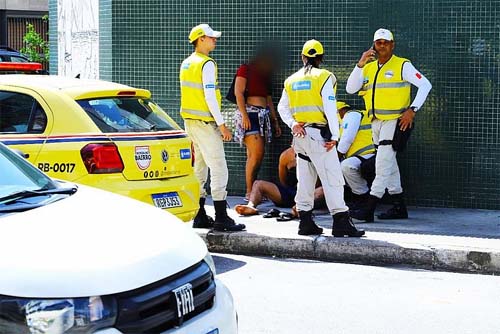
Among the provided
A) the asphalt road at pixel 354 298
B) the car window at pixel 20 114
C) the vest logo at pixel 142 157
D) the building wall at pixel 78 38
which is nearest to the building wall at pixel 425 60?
the building wall at pixel 78 38

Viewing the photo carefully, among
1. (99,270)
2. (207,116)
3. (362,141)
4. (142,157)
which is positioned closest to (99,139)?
(142,157)

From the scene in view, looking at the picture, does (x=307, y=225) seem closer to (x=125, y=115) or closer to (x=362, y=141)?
(x=362, y=141)

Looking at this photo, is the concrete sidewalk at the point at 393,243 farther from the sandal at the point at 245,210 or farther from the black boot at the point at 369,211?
the sandal at the point at 245,210

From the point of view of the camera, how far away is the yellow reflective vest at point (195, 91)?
A: 9070 millimetres

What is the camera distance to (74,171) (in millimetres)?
7621

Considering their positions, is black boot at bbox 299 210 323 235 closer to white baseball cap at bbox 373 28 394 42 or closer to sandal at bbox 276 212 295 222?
sandal at bbox 276 212 295 222

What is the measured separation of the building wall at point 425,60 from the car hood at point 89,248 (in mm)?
6561

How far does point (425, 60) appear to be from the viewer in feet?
34.8

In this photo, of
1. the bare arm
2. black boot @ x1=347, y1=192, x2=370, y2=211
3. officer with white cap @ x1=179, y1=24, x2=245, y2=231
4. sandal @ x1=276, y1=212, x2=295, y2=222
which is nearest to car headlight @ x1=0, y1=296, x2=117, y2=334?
officer with white cap @ x1=179, y1=24, x2=245, y2=231

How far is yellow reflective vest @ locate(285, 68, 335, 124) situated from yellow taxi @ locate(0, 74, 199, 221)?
119cm

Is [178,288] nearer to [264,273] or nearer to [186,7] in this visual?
[264,273]

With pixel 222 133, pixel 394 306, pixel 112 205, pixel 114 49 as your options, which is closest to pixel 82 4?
pixel 114 49

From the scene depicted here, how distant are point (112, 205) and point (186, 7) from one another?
25.3 feet

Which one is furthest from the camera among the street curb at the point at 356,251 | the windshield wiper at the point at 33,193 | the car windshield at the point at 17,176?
the street curb at the point at 356,251
